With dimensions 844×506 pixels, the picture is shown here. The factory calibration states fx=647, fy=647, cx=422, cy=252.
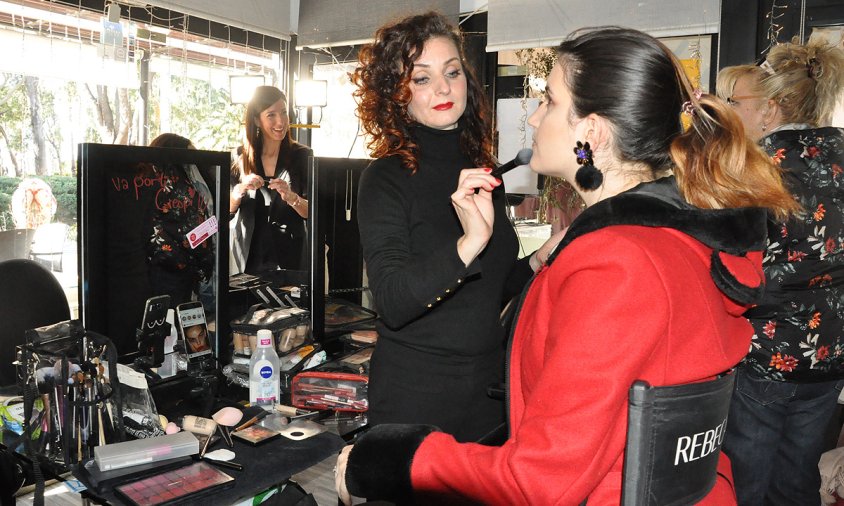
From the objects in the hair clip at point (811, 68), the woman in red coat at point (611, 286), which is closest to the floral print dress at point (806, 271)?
the hair clip at point (811, 68)

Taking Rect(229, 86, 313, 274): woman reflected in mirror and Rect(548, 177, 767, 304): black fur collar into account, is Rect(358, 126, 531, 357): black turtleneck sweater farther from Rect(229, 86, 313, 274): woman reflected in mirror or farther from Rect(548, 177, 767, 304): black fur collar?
Rect(229, 86, 313, 274): woman reflected in mirror

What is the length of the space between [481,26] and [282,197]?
164 centimetres

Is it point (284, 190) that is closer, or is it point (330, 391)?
point (330, 391)

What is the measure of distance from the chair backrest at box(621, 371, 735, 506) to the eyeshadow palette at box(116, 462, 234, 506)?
759 mm

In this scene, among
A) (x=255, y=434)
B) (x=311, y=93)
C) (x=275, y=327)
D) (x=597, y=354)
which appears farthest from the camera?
(x=311, y=93)

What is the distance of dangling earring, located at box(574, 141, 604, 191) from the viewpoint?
0.96 m

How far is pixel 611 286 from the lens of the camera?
2.40 ft

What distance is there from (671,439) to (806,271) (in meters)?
1.37

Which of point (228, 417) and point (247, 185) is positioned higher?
point (247, 185)

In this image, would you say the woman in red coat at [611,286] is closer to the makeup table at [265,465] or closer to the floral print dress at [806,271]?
the makeup table at [265,465]

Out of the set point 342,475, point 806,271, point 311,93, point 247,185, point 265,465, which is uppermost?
point 311,93

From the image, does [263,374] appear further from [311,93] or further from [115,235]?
[311,93]

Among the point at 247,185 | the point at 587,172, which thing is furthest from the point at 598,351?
the point at 247,185

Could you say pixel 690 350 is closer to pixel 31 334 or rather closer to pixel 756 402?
pixel 31 334
